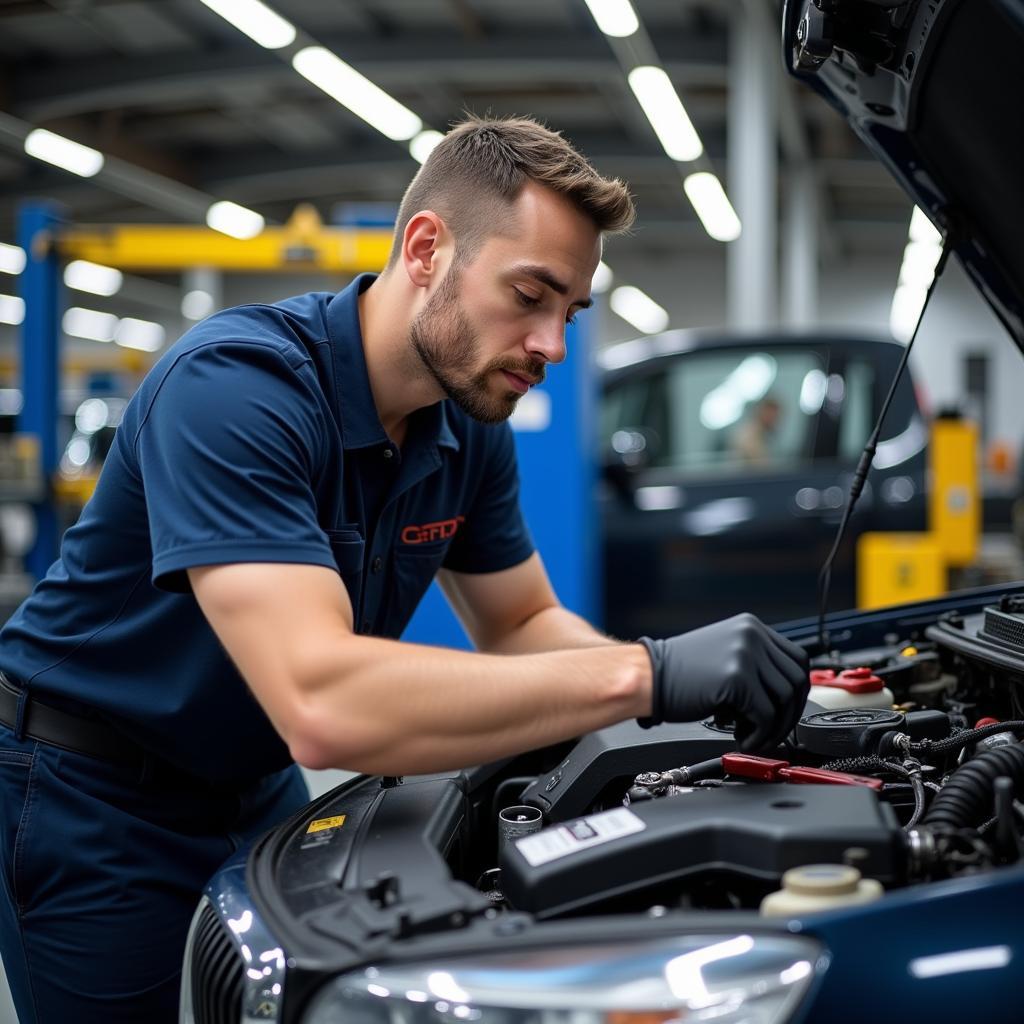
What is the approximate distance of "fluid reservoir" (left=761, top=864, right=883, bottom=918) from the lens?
87 cm

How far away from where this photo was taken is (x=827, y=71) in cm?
160

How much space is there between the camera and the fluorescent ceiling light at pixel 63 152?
9.73 m

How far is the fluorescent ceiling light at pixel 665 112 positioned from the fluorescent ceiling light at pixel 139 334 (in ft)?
43.1

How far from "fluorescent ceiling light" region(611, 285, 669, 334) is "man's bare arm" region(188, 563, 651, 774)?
16.2m

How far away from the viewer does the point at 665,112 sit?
350 inches

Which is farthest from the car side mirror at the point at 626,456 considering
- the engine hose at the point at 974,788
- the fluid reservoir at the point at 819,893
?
the fluid reservoir at the point at 819,893

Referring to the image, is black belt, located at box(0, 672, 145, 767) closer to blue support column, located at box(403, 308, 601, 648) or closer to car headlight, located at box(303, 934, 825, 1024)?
car headlight, located at box(303, 934, 825, 1024)

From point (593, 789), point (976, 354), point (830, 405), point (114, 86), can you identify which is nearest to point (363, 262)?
point (830, 405)

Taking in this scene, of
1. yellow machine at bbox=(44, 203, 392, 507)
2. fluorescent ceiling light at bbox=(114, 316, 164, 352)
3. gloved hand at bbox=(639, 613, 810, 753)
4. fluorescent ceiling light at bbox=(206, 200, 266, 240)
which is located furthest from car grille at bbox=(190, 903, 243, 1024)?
fluorescent ceiling light at bbox=(114, 316, 164, 352)

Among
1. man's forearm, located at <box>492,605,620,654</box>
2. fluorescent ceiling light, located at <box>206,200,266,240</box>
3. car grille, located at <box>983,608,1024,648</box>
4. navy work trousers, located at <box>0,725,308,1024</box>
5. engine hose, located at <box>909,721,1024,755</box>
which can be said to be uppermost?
fluorescent ceiling light, located at <box>206,200,266,240</box>

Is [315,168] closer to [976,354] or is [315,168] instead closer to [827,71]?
[976,354]

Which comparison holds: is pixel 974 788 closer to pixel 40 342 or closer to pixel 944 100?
pixel 944 100

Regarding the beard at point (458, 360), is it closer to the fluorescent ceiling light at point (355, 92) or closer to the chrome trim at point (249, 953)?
the chrome trim at point (249, 953)

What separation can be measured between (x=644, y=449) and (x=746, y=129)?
4.59 m
